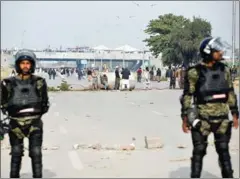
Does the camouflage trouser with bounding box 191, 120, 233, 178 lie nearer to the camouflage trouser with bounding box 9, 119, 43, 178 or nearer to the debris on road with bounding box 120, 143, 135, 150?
the camouflage trouser with bounding box 9, 119, 43, 178

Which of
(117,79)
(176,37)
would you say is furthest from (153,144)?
(176,37)

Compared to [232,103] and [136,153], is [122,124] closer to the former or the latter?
[136,153]

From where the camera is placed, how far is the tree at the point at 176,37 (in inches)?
2581

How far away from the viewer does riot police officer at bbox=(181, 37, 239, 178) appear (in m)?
6.39

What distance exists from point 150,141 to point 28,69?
4.32 metres

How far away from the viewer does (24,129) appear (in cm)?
648

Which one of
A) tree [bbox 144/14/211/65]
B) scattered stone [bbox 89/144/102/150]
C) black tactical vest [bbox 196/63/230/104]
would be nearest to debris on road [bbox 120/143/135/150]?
scattered stone [bbox 89/144/102/150]

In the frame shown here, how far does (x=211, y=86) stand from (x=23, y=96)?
2.02 meters

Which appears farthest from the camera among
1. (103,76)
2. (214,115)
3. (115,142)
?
(103,76)

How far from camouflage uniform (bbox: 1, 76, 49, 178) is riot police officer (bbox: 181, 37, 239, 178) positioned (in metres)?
1.57

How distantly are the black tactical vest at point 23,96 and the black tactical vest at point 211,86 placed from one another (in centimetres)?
176

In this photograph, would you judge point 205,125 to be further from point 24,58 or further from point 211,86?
point 24,58

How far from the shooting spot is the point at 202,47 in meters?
6.55

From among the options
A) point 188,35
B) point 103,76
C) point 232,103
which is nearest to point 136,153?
point 232,103
